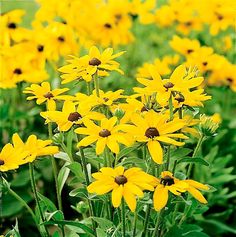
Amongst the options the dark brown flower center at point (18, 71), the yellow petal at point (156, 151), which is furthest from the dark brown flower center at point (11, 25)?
the yellow petal at point (156, 151)

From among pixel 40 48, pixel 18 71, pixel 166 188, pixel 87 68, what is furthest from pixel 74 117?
pixel 40 48

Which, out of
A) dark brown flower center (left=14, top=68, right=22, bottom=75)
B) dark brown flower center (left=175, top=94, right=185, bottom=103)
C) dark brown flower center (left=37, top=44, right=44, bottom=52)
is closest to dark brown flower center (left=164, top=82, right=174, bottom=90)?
dark brown flower center (left=175, top=94, right=185, bottom=103)

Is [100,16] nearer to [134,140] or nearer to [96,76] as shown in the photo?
[96,76]

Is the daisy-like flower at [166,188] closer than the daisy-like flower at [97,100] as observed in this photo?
Yes

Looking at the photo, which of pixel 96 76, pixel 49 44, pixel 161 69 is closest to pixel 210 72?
pixel 161 69

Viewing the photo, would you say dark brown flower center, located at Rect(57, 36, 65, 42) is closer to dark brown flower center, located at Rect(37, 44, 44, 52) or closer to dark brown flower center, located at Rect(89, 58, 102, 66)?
dark brown flower center, located at Rect(37, 44, 44, 52)

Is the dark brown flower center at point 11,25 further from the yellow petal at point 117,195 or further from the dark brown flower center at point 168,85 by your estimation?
A: the yellow petal at point 117,195

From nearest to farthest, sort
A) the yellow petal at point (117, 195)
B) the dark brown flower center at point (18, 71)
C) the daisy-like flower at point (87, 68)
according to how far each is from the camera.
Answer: the yellow petal at point (117, 195) < the daisy-like flower at point (87, 68) < the dark brown flower center at point (18, 71)
